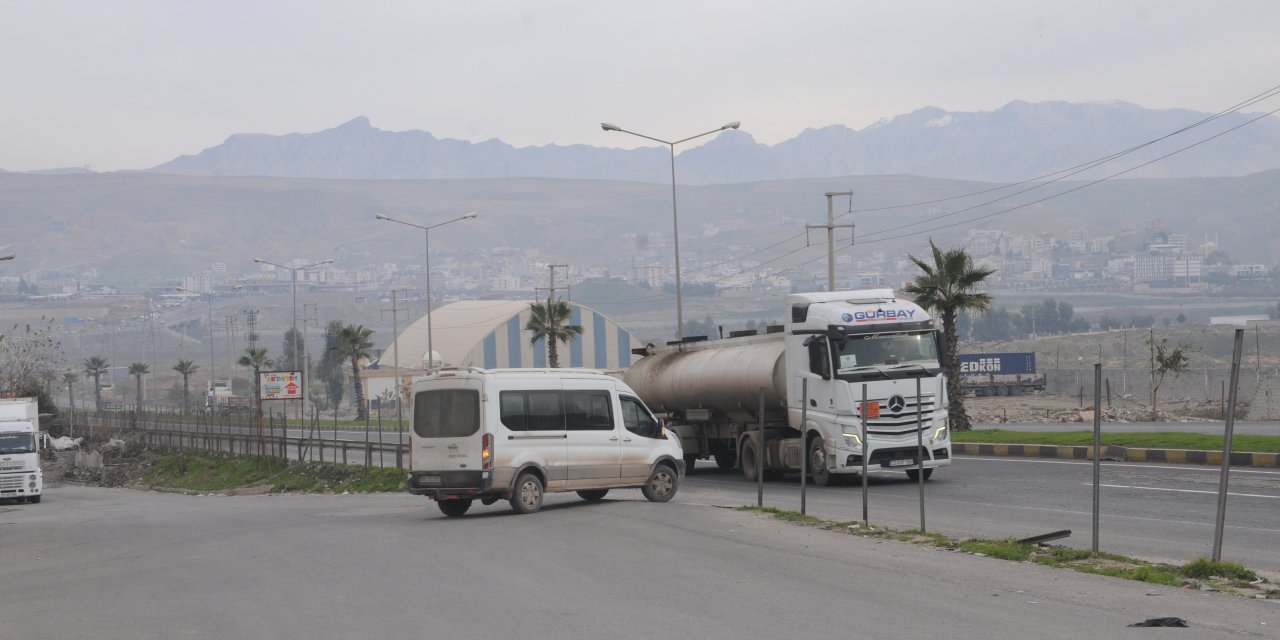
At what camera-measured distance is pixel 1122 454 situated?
26.7m

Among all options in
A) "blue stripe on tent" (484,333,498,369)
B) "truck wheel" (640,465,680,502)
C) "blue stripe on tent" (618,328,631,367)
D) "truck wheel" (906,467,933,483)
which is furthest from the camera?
"blue stripe on tent" (618,328,631,367)

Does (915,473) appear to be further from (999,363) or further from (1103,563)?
(999,363)

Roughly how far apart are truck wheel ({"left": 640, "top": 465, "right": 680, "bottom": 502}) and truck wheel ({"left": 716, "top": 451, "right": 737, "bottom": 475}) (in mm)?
7874

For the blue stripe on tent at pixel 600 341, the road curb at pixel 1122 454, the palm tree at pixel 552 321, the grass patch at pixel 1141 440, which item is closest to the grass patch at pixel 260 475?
the road curb at pixel 1122 454

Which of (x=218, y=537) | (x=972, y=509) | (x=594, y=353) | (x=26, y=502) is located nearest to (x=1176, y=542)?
(x=972, y=509)

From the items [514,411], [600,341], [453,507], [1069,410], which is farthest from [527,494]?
[600,341]

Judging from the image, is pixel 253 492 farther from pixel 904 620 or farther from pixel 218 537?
pixel 904 620

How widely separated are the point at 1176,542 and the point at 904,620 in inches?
229

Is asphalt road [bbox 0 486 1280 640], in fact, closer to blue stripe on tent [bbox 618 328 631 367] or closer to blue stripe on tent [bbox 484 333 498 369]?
blue stripe on tent [bbox 484 333 498 369]

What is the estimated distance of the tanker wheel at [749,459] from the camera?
26141 mm

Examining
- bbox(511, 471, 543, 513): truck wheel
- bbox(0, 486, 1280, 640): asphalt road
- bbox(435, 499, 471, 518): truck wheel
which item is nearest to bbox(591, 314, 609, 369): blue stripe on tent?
bbox(435, 499, 471, 518): truck wheel

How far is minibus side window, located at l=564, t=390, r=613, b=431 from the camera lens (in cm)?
1944

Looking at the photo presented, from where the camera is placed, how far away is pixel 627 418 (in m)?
20.0

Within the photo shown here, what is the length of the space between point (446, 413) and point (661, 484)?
3615 millimetres
